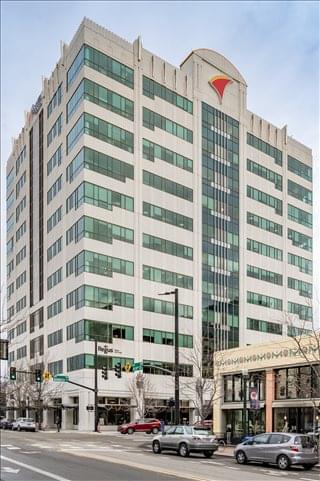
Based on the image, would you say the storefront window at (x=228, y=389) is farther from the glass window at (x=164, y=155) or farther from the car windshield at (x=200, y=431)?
the glass window at (x=164, y=155)

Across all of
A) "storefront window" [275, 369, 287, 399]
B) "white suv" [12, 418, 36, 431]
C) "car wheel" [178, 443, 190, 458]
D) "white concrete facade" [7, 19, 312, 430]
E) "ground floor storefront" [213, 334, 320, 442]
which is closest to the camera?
"car wheel" [178, 443, 190, 458]

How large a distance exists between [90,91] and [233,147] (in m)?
24.3

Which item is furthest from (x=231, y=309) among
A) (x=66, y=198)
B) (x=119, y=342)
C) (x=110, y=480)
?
(x=110, y=480)

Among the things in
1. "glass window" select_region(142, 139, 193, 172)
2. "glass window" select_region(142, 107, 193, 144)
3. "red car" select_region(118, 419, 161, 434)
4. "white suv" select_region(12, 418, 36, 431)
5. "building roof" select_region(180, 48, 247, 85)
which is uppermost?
"building roof" select_region(180, 48, 247, 85)

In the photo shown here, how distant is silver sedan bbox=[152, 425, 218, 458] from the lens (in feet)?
95.6

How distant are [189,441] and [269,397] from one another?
11.0 m

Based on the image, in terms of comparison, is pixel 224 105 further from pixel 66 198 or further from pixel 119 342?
pixel 119 342

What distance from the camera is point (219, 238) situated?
84562mm

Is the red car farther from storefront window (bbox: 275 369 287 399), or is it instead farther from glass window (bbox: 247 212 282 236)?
glass window (bbox: 247 212 282 236)

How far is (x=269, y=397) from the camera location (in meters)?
39.0

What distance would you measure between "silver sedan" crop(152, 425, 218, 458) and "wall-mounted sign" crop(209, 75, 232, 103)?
64.1 metres

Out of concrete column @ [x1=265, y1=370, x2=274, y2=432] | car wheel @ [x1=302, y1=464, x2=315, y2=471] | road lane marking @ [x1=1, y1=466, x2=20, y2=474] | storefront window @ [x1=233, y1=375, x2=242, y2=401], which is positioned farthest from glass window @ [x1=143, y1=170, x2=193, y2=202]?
road lane marking @ [x1=1, y1=466, x2=20, y2=474]

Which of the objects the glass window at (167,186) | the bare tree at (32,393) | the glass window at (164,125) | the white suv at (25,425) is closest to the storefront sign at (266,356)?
the white suv at (25,425)

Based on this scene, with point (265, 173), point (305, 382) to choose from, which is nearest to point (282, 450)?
point (305, 382)
